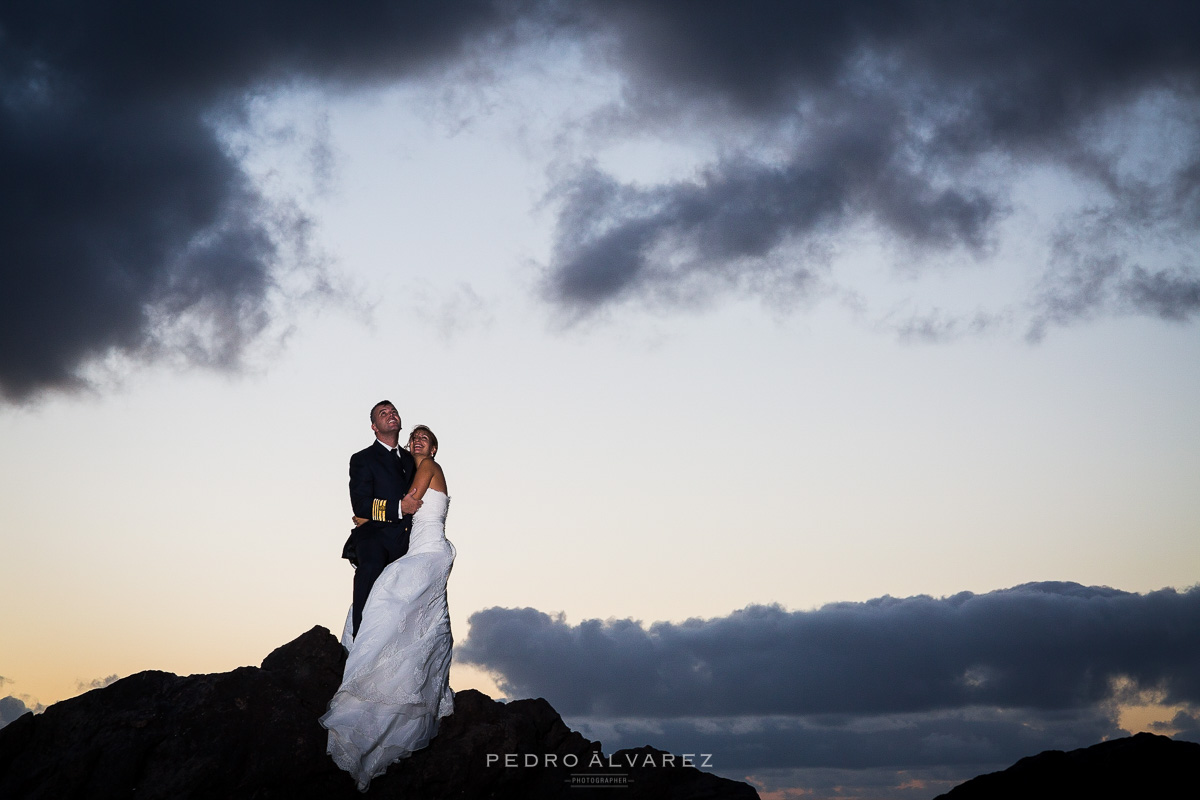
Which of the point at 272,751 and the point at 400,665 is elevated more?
the point at 400,665

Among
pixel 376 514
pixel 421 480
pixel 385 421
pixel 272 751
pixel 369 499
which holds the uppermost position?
pixel 385 421

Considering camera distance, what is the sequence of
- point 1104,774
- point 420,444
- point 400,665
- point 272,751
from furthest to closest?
1. point 420,444
2. point 400,665
3. point 272,751
4. point 1104,774

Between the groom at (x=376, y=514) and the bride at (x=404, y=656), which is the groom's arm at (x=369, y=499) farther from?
the bride at (x=404, y=656)

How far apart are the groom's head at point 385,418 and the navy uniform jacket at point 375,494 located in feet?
1.52

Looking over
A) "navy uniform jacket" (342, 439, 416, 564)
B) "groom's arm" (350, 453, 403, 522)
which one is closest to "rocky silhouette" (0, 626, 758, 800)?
"navy uniform jacket" (342, 439, 416, 564)

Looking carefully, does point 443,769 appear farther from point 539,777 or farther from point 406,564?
point 406,564

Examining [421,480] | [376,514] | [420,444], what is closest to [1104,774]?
[421,480]

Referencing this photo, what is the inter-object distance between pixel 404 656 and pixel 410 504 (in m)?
2.43

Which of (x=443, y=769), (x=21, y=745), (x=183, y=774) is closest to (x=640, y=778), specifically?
(x=443, y=769)

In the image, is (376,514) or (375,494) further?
(375,494)

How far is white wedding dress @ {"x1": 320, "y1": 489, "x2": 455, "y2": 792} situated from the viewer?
14.5m

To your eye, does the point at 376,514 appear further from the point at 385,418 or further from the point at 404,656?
the point at 404,656

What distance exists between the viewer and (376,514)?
53.2 feet

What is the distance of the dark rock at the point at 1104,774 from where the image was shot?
13.0m
